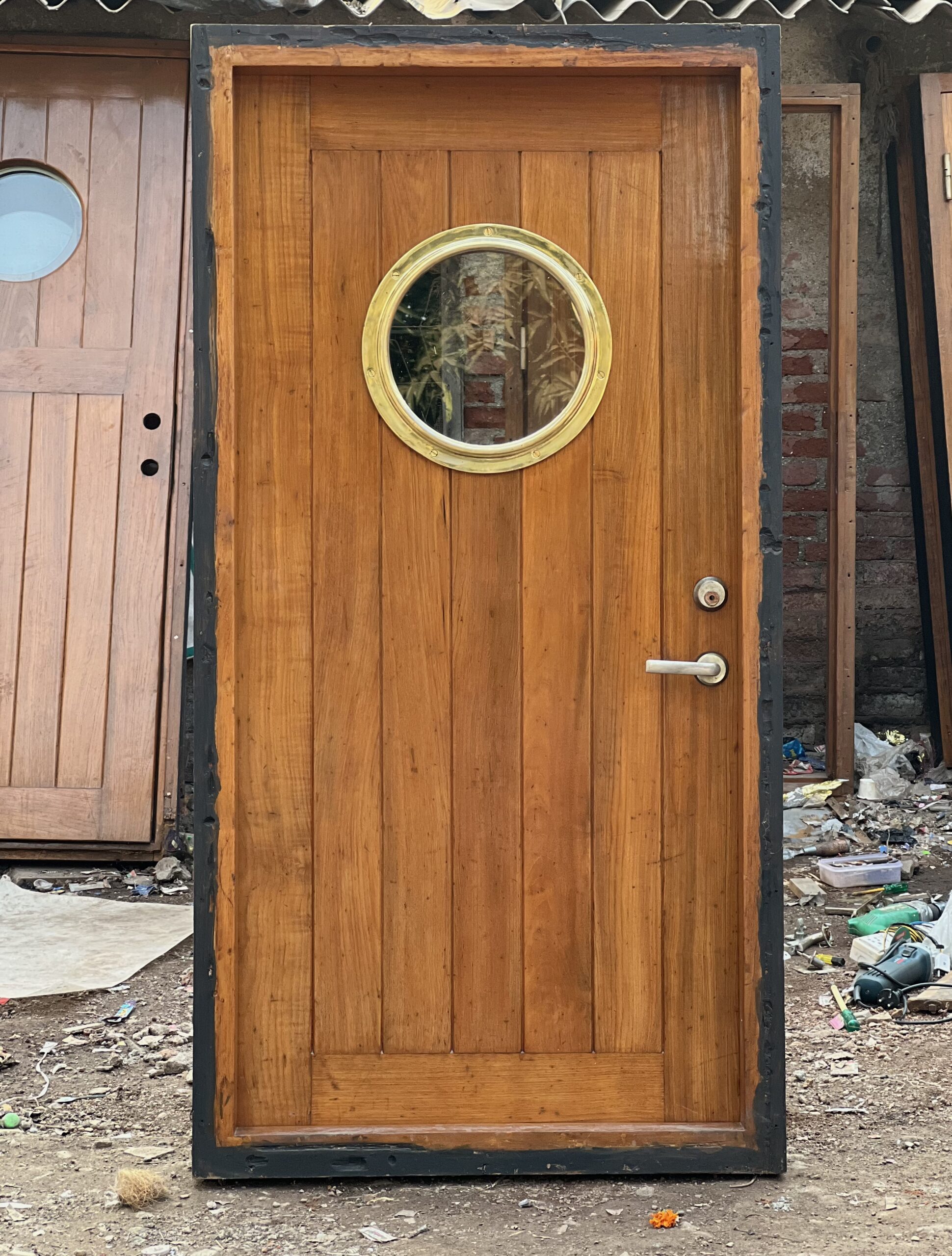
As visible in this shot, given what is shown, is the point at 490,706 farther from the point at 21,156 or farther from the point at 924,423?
the point at 924,423

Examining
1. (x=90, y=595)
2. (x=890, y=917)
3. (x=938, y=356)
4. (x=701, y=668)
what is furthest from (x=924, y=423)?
(x=90, y=595)

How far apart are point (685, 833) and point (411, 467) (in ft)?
2.73

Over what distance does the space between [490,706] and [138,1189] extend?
3.42 ft

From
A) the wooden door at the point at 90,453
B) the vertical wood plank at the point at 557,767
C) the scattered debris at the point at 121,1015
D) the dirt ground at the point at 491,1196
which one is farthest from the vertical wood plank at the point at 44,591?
the vertical wood plank at the point at 557,767

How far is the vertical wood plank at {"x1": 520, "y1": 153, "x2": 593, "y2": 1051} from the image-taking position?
89.0 inches

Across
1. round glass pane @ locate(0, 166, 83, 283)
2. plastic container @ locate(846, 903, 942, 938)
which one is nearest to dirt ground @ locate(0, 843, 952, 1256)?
plastic container @ locate(846, 903, 942, 938)

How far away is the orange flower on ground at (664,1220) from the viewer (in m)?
2.10

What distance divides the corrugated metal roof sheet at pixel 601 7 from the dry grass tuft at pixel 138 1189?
353 cm

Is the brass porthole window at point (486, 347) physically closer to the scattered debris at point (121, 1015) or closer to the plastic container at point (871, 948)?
the scattered debris at point (121, 1015)

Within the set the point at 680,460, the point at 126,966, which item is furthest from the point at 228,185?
the point at 126,966

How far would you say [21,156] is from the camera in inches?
165

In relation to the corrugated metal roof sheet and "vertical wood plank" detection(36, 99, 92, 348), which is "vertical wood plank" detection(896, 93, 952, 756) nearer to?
the corrugated metal roof sheet

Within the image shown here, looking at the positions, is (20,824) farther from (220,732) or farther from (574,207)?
(574,207)

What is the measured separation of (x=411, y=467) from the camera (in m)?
2.25
